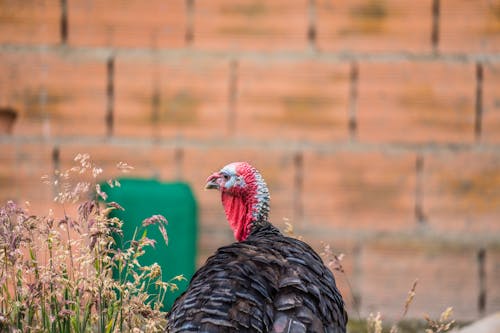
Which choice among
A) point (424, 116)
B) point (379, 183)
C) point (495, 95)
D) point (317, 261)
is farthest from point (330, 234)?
point (317, 261)

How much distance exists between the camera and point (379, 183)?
19.0 feet

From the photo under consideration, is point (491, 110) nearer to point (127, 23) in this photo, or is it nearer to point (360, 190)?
point (360, 190)

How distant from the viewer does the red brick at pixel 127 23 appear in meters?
5.79

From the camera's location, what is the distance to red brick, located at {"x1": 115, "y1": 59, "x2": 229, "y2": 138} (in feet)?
19.0

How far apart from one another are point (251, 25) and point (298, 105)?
594 millimetres

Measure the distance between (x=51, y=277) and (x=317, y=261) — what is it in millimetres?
1015

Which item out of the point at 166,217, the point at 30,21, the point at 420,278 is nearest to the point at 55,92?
the point at 30,21

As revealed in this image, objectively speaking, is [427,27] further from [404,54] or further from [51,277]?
[51,277]

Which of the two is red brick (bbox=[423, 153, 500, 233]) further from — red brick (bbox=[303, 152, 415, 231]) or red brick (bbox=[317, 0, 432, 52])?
red brick (bbox=[317, 0, 432, 52])

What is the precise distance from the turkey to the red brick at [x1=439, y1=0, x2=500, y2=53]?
8.87 feet

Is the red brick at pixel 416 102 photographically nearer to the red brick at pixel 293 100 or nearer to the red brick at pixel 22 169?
the red brick at pixel 293 100

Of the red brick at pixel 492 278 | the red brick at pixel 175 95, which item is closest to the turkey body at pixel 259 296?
the red brick at pixel 175 95

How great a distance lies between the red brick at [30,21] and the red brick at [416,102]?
1.99 metres

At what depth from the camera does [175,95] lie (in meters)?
5.81
